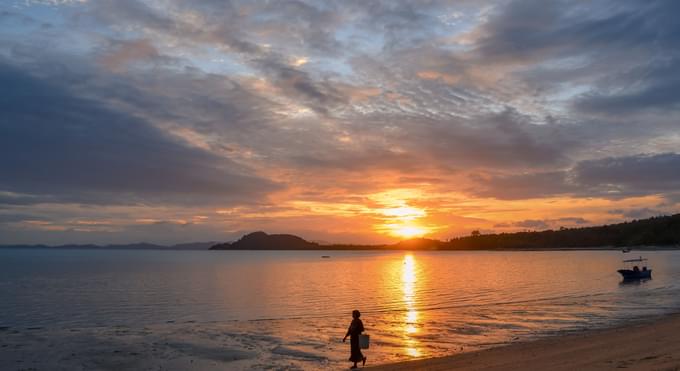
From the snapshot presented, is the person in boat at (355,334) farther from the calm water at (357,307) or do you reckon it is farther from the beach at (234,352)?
the calm water at (357,307)

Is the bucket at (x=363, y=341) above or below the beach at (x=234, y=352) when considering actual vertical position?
above

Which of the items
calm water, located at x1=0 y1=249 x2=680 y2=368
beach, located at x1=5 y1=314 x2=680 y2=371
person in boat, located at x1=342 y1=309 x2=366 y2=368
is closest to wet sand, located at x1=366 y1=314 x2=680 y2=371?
beach, located at x1=5 y1=314 x2=680 y2=371

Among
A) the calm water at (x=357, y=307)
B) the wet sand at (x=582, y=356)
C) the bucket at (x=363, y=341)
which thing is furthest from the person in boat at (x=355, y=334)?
the calm water at (x=357, y=307)

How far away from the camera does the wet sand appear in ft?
52.7

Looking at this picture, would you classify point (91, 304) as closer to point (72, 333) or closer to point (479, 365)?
point (72, 333)

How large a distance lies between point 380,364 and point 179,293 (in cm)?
4464

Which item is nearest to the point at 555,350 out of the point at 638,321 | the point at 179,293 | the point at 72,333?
the point at 638,321

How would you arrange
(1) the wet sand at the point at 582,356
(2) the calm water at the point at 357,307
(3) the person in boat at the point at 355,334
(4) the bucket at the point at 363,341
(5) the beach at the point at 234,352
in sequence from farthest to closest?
(2) the calm water at the point at 357,307, (3) the person in boat at the point at 355,334, (4) the bucket at the point at 363,341, (5) the beach at the point at 234,352, (1) the wet sand at the point at 582,356

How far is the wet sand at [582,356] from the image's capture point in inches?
632

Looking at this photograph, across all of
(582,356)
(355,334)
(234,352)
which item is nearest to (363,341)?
(355,334)

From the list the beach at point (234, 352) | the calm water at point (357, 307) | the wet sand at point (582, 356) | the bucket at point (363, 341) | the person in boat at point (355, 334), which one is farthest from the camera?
the calm water at point (357, 307)

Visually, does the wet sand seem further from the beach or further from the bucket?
the bucket

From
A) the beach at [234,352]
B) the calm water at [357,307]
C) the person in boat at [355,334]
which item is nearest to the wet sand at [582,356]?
the beach at [234,352]

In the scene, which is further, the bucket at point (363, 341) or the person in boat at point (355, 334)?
the person in boat at point (355, 334)
